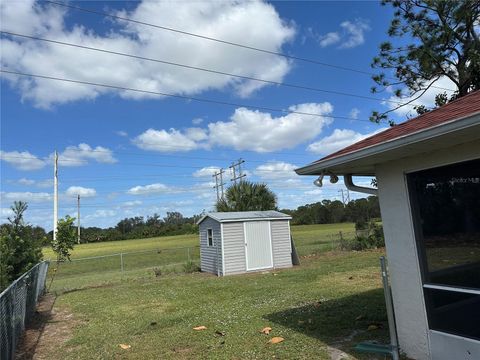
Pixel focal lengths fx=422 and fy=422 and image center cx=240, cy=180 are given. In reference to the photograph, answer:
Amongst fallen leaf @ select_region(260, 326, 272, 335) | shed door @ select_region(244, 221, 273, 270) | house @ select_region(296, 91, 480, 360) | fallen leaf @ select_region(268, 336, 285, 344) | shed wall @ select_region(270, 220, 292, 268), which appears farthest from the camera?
shed wall @ select_region(270, 220, 292, 268)

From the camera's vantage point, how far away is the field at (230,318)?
643cm

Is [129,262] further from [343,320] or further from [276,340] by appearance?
[276,340]

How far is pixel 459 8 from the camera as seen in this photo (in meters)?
14.7

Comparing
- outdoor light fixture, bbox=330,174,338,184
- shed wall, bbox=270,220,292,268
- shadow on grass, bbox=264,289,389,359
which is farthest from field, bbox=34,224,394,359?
shed wall, bbox=270,220,292,268

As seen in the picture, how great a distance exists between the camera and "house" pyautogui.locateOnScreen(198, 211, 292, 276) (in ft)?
59.1

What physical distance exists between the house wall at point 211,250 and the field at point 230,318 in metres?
3.57

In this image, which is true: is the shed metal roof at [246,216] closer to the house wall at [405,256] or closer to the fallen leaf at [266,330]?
the fallen leaf at [266,330]

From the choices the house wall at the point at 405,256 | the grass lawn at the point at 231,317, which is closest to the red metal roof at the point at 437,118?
the house wall at the point at 405,256

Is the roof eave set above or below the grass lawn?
above

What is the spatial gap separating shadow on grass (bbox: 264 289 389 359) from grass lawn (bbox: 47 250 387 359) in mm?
16

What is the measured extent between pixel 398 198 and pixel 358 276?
810 centimetres

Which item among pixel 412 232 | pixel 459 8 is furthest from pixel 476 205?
pixel 459 8

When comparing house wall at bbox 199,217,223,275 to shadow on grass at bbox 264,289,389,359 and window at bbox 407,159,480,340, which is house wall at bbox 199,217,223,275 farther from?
window at bbox 407,159,480,340

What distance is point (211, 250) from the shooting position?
18906mm
